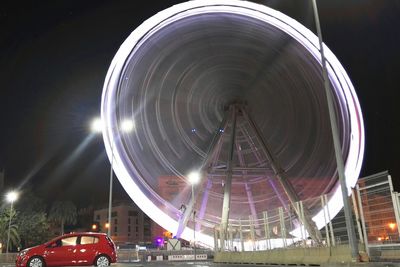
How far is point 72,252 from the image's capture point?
15219 millimetres

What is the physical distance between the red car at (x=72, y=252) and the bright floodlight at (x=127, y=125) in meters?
17.4

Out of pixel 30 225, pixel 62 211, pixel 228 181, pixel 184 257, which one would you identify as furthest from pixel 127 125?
pixel 62 211

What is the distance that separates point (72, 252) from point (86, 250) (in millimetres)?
466

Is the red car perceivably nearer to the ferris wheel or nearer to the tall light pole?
the tall light pole

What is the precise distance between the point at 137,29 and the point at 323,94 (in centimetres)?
1404

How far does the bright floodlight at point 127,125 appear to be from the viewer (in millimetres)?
32688

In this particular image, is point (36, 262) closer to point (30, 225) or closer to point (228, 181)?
point (228, 181)

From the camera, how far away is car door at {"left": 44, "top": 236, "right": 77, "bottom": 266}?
15.0m

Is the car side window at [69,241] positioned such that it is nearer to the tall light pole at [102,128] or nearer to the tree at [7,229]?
the tall light pole at [102,128]

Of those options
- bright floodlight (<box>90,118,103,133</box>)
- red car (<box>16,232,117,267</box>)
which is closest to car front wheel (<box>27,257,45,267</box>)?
red car (<box>16,232,117,267</box>)

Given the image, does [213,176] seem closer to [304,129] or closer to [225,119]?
[225,119]

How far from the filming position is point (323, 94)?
107ft

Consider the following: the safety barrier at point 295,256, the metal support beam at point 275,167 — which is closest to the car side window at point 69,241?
the safety barrier at point 295,256

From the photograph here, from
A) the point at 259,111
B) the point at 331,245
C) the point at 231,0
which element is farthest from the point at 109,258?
the point at 259,111
